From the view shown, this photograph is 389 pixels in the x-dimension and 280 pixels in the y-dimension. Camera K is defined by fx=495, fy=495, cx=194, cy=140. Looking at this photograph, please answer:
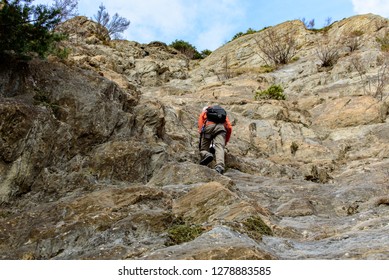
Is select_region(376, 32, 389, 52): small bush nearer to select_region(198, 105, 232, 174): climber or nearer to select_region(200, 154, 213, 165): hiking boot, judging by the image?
select_region(198, 105, 232, 174): climber

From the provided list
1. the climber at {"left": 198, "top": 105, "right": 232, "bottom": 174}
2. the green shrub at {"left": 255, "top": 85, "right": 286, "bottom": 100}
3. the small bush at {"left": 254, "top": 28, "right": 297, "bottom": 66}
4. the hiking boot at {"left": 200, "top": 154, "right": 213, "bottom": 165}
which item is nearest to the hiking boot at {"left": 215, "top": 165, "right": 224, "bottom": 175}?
the hiking boot at {"left": 200, "top": 154, "right": 213, "bottom": 165}

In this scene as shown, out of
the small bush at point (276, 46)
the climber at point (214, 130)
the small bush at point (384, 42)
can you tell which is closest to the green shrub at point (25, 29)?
the climber at point (214, 130)

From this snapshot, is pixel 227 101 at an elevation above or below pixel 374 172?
above

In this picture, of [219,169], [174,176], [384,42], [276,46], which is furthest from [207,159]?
[276,46]

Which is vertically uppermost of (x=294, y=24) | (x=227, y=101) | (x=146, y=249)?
(x=294, y=24)

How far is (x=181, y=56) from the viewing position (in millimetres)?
42969

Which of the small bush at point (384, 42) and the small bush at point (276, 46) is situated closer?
the small bush at point (384, 42)

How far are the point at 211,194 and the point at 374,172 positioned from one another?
6287mm

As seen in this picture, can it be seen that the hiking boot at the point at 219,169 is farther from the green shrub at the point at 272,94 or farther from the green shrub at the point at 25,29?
the green shrub at the point at 272,94

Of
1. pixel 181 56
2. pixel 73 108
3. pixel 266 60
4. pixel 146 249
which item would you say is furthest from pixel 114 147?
pixel 181 56

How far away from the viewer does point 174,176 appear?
11.0 m

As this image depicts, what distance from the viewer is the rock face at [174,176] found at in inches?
284

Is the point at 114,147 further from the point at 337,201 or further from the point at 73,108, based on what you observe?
the point at 337,201

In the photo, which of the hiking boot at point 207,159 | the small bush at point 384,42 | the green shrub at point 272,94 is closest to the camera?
the hiking boot at point 207,159
